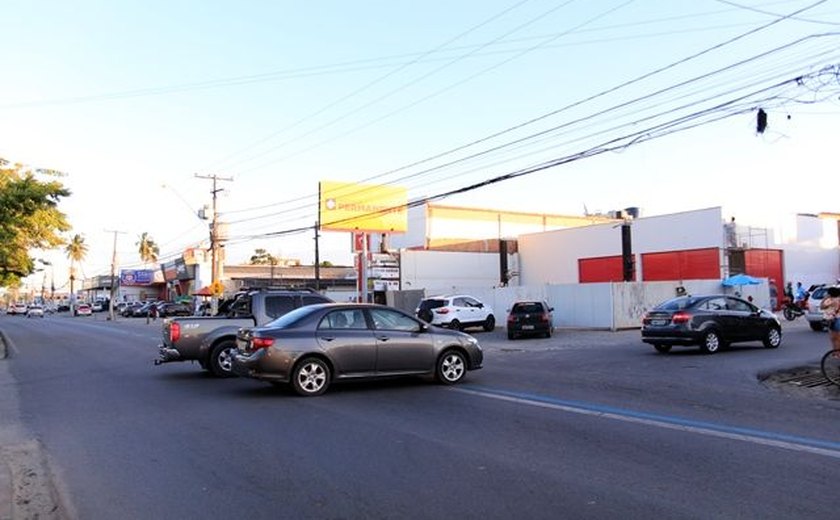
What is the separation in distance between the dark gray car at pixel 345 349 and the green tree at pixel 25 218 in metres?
16.1

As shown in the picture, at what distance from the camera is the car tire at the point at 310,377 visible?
11.4m

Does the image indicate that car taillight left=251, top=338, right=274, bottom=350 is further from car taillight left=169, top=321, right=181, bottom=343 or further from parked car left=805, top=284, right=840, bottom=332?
parked car left=805, top=284, right=840, bottom=332

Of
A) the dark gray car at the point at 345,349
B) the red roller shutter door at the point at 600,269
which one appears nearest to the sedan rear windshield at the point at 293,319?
the dark gray car at the point at 345,349

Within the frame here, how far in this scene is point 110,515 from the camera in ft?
18.4

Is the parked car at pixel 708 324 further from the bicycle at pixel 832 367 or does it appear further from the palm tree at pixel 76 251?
the palm tree at pixel 76 251

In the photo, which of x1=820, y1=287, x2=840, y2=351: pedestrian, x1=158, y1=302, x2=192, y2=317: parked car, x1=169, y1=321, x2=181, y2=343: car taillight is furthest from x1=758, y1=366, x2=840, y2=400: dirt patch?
x1=158, y1=302, x2=192, y2=317: parked car

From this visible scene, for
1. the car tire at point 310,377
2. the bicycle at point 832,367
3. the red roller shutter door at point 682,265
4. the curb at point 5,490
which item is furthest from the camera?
the red roller shutter door at point 682,265

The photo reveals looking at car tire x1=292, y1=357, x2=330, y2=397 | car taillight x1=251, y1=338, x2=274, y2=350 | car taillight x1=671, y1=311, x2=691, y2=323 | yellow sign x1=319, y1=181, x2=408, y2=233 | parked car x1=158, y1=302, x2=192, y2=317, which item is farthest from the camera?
parked car x1=158, y1=302, x2=192, y2=317

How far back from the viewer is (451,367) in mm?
12727

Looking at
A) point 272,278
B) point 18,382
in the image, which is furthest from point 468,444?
point 272,278

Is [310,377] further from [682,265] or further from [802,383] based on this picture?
[682,265]

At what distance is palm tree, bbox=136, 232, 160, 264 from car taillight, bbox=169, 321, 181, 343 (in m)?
100

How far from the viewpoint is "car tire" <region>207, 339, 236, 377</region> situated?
49.0ft

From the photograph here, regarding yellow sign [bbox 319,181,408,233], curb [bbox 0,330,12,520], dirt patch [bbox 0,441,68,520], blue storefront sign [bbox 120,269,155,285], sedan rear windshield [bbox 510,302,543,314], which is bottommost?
dirt patch [bbox 0,441,68,520]
